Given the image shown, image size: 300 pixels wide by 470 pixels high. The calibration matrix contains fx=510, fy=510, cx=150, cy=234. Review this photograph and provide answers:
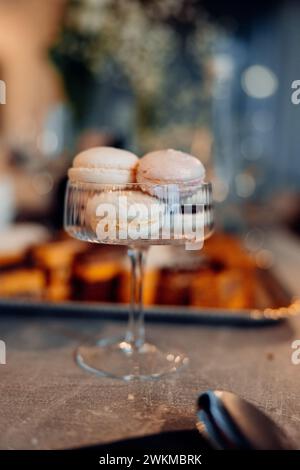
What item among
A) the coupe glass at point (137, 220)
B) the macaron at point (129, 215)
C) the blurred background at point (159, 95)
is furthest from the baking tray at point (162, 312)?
the blurred background at point (159, 95)

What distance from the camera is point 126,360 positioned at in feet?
2.04

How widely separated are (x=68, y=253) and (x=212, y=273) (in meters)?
0.26

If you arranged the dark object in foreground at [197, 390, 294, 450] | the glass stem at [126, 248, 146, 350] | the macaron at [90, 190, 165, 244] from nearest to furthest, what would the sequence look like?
the dark object in foreground at [197, 390, 294, 450] < the macaron at [90, 190, 165, 244] < the glass stem at [126, 248, 146, 350]

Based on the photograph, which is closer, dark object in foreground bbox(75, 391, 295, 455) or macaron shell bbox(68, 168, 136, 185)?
Answer: dark object in foreground bbox(75, 391, 295, 455)

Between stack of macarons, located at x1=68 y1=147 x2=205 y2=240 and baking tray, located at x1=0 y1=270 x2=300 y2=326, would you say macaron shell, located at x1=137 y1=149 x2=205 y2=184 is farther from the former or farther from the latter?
baking tray, located at x1=0 y1=270 x2=300 y2=326

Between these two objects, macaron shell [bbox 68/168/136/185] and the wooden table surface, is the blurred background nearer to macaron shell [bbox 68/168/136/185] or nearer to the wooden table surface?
the wooden table surface

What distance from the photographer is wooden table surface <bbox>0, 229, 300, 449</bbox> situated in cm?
46

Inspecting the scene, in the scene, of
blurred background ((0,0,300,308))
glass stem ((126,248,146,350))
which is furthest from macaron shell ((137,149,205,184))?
blurred background ((0,0,300,308))

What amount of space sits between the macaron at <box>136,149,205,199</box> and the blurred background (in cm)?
79

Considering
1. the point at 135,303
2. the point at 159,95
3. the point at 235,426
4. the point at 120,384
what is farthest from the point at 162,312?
the point at 159,95

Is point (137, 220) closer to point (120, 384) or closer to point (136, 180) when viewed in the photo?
point (136, 180)

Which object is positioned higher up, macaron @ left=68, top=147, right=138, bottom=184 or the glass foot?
macaron @ left=68, top=147, right=138, bottom=184

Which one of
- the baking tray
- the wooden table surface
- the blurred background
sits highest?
the blurred background

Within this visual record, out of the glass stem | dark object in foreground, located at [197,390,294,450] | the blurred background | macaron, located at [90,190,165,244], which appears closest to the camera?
dark object in foreground, located at [197,390,294,450]
